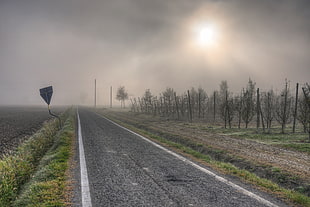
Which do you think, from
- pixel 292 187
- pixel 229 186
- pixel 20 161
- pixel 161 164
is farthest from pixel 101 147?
pixel 292 187

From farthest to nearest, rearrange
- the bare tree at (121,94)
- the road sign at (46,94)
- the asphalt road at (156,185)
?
the bare tree at (121,94) < the road sign at (46,94) < the asphalt road at (156,185)

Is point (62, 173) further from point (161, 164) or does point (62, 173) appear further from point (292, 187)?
point (292, 187)

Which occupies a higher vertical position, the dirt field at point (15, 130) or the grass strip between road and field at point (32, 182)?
the grass strip between road and field at point (32, 182)

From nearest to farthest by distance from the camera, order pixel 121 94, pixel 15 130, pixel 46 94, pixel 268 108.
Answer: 1. pixel 46 94
2. pixel 15 130
3. pixel 268 108
4. pixel 121 94

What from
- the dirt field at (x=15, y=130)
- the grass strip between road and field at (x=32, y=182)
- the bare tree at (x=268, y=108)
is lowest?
the dirt field at (x=15, y=130)

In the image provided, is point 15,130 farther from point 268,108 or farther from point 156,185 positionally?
point 268,108

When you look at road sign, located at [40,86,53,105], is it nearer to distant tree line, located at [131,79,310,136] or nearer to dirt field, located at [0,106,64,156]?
dirt field, located at [0,106,64,156]

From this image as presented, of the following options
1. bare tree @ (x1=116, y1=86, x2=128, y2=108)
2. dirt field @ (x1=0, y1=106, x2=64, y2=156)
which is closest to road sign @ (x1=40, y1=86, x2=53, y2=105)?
dirt field @ (x1=0, y1=106, x2=64, y2=156)

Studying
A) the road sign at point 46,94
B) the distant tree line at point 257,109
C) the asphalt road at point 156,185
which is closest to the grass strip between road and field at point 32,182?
the asphalt road at point 156,185

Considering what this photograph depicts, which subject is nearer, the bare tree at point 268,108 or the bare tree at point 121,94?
the bare tree at point 268,108

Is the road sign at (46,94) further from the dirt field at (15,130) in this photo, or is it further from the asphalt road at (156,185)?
the asphalt road at (156,185)

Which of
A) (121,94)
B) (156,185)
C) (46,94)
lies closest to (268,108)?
(46,94)

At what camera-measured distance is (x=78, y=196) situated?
16.0ft

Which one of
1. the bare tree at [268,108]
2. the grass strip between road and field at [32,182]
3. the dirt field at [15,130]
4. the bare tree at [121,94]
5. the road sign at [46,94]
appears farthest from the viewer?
the bare tree at [121,94]
